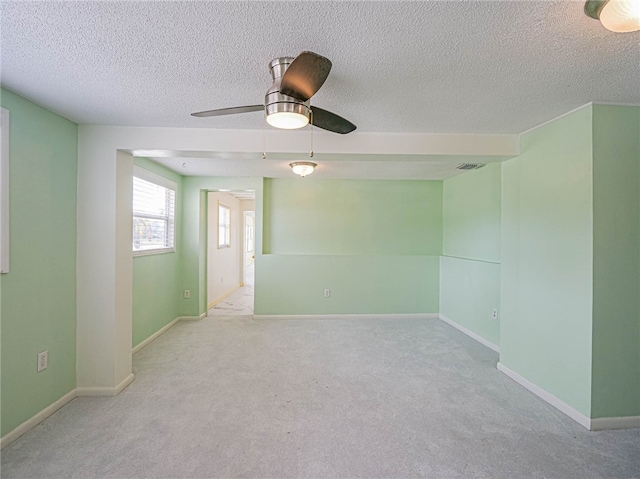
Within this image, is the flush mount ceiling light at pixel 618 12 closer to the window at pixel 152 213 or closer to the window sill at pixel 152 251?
the window at pixel 152 213

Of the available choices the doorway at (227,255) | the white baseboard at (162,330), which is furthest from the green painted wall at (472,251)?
the white baseboard at (162,330)

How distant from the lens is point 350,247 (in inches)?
197

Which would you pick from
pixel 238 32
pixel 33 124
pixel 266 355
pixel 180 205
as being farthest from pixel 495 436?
pixel 180 205

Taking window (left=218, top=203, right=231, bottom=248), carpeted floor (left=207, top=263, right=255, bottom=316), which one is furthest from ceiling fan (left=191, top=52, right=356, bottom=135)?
window (left=218, top=203, right=231, bottom=248)

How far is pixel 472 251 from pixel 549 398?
2.10 m

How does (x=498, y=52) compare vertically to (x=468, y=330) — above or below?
above

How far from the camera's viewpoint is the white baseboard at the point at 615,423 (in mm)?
2043

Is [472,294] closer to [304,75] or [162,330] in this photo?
[304,75]

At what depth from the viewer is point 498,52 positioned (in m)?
1.43

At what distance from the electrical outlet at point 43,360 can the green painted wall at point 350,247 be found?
274 centimetres

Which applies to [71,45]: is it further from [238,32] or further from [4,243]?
[4,243]

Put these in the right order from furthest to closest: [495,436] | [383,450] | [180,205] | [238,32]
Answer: [180,205] → [495,436] → [383,450] → [238,32]

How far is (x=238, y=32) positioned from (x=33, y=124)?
5.73 feet

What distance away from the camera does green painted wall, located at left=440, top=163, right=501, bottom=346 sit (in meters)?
3.62
